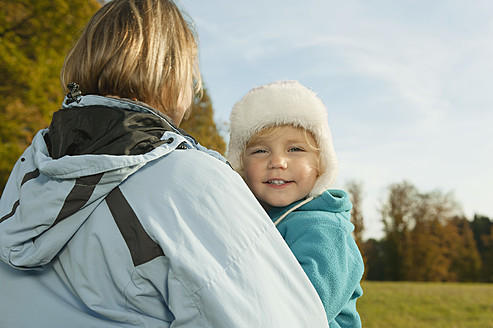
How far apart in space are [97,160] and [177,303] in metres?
0.50

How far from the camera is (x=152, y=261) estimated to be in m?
1.45

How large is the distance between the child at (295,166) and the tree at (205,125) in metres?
13.8

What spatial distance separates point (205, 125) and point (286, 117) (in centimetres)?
1536

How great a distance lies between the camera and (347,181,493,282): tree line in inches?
1334

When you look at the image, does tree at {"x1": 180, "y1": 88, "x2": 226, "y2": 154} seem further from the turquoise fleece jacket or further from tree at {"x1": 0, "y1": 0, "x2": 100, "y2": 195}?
the turquoise fleece jacket

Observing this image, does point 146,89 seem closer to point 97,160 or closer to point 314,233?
point 97,160

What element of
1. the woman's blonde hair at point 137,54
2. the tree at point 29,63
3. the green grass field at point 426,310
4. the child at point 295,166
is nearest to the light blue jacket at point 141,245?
the woman's blonde hair at point 137,54

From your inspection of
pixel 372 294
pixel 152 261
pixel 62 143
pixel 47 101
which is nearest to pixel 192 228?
pixel 152 261

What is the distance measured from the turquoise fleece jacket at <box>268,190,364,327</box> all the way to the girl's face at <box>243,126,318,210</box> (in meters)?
0.12

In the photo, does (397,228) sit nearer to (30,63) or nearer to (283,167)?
(30,63)

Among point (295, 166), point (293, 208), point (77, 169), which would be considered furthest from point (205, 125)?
point (77, 169)

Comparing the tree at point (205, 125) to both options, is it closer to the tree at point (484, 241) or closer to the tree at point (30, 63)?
the tree at point (30, 63)

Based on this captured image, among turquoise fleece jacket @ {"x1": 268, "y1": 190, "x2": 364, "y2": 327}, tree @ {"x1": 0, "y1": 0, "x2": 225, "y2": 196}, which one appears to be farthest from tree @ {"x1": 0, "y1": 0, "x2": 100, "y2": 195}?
turquoise fleece jacket @ {"x1": 268, "y1": 190, "x2": 364, "y2": 327}

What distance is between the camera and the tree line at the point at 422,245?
3388 cm
